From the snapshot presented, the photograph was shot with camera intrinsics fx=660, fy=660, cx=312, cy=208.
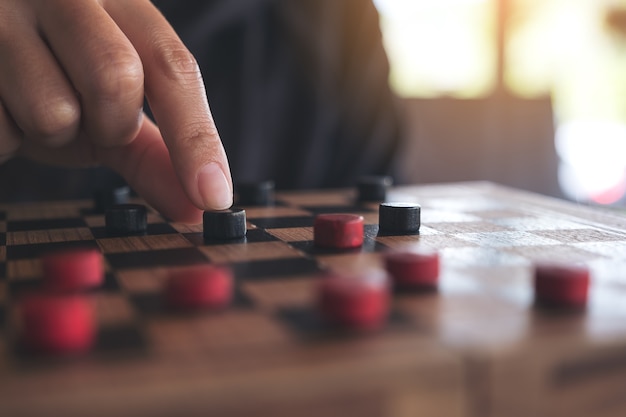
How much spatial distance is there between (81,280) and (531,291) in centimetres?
48

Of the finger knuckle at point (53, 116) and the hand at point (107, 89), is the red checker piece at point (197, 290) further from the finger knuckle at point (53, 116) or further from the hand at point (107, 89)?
the finger knuckle at point (53, 116)

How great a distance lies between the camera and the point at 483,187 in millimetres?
1723

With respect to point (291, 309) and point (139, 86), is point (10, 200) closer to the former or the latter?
point (139, 86)

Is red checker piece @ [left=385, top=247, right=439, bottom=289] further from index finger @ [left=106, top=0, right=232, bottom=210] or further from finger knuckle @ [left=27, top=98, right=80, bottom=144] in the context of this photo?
finger knuckle @ [left=27, top=98, right=80, bottom=144]

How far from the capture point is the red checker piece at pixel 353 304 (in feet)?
1.85

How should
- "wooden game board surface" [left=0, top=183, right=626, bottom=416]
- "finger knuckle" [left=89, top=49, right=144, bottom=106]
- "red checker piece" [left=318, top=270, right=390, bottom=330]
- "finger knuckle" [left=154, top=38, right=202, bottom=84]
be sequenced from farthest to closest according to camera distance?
1. "finger knuckle" [left=154, top=38, right=202, bottom=84]
2. "finger knuckle" [left=89, top=49, right=144, bottom=106]
3. "red checker piece" [left=318, top=270, right=390, bottom=330]
4. "wooden game board surface" [left=0, top=183, right=626, bottom=416]

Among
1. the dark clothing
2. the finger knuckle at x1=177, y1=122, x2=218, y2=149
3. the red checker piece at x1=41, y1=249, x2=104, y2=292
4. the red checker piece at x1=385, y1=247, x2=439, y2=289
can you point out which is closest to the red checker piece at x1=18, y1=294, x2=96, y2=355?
the red checker piece at x1=41, y1=249, x2=104, y2=292

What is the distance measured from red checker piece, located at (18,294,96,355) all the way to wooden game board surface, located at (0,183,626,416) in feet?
0.04

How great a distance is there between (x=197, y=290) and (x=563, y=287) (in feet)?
1.15

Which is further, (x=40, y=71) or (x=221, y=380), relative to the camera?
(x=40, y=71)

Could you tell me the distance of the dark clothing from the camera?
238 centimetres

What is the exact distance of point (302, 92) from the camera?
258 cm

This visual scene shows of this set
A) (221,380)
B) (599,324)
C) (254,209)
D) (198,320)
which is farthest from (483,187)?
(221,380)

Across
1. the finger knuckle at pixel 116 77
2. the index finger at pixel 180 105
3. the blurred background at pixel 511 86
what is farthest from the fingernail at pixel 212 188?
the blurred background at pixel 511 86
